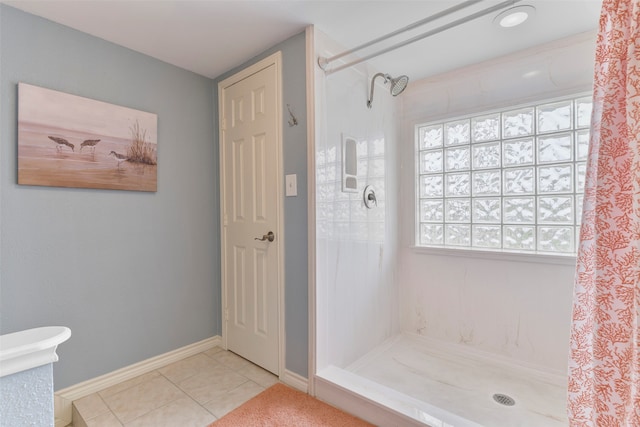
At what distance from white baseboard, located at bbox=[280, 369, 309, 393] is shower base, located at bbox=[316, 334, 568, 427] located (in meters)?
0.10

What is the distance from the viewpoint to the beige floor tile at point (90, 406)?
5.06 ft

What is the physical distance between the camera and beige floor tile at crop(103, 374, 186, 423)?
1.56 metres

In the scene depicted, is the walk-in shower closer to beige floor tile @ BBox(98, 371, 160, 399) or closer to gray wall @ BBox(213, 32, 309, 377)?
gray wall @ BBox(213, 32, 309, 377)

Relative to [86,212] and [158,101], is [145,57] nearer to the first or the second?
[158,101]

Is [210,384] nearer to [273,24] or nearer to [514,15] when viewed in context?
[273,24]

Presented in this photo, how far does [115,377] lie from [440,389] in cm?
201

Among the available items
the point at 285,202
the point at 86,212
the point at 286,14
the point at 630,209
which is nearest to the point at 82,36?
the point at 86,212

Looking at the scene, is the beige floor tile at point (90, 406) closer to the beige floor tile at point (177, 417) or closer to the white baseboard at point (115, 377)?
the white baseboard at point (115, 377)

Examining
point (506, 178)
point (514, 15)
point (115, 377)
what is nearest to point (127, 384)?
point (115, 377)

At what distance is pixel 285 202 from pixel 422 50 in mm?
1414

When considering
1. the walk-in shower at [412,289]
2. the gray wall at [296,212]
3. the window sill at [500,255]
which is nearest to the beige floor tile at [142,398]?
the gray wall at [296,212]

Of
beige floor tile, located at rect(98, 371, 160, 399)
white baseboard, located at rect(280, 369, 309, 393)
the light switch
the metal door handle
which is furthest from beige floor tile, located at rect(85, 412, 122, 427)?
the light switch

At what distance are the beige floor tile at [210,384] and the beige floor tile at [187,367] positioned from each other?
6 centimetres

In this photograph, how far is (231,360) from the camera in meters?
2.12
